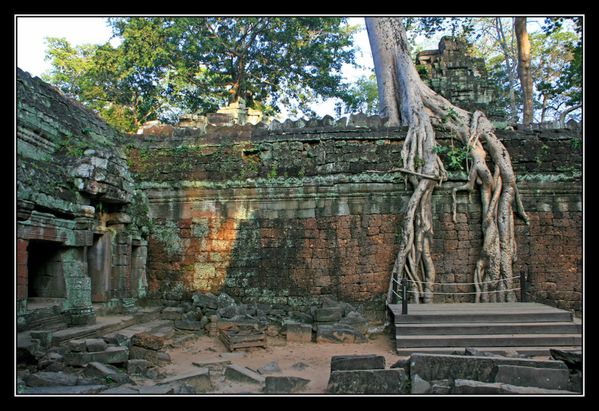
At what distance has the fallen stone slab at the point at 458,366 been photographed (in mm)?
4523

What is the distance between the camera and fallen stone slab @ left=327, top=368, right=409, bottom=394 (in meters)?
4.27

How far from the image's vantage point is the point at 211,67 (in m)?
17.8

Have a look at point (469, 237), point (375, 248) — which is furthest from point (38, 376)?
point (469, 237)

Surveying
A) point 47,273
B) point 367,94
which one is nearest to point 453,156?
point 47,273

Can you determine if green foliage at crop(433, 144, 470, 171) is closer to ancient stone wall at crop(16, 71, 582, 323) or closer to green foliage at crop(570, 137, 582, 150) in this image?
ancient stone wall at crop(16, 71, 582, 323)

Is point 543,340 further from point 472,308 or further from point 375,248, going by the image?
point 375,248

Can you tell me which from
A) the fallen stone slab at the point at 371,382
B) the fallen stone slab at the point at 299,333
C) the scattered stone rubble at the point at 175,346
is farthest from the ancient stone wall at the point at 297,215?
the fallen stone slab at the point at 371,382

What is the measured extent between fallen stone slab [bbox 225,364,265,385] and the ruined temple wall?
10.3 feet

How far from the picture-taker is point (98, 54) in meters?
16.6

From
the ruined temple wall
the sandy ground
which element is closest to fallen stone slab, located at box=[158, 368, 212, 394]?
the sandy ground

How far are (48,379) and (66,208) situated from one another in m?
2.63

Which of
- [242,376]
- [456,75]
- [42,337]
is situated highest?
[456,75]

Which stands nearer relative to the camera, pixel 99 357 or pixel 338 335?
pixel 99 357

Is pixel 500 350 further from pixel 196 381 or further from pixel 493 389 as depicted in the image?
pixel 196 381
